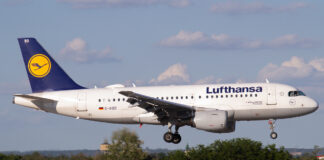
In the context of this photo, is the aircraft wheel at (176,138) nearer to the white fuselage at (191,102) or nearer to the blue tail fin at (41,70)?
the white fuselage at (191,102)

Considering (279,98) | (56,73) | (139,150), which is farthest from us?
(139,150)

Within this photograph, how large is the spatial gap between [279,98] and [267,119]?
7.14 feet

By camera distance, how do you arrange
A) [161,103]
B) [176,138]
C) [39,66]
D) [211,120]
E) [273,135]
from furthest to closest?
[39,66] < [176,138] < [273,135] < [211,120] < [161,103]

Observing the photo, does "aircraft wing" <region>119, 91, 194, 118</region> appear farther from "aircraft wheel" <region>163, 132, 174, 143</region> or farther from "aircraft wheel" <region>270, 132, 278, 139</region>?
"aircraft wheel" <region>270, 132, 278, 139</region>

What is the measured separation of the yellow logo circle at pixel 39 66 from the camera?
61.6m

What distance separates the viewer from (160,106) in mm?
55875

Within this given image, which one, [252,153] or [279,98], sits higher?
[279,98]

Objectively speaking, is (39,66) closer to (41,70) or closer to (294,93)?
(41,70)

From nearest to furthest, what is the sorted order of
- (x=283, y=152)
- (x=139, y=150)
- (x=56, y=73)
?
1. (x=56, y=73)
2. (x=283, y=152)
3. (x=139, y=150)

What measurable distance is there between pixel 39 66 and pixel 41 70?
1.41 feet

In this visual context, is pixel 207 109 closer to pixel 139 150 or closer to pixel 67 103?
pixel 67 103

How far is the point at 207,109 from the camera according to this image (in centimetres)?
5619

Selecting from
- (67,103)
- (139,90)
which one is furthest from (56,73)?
(139,90)

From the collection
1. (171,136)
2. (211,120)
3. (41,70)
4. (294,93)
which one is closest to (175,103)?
(211,120)
